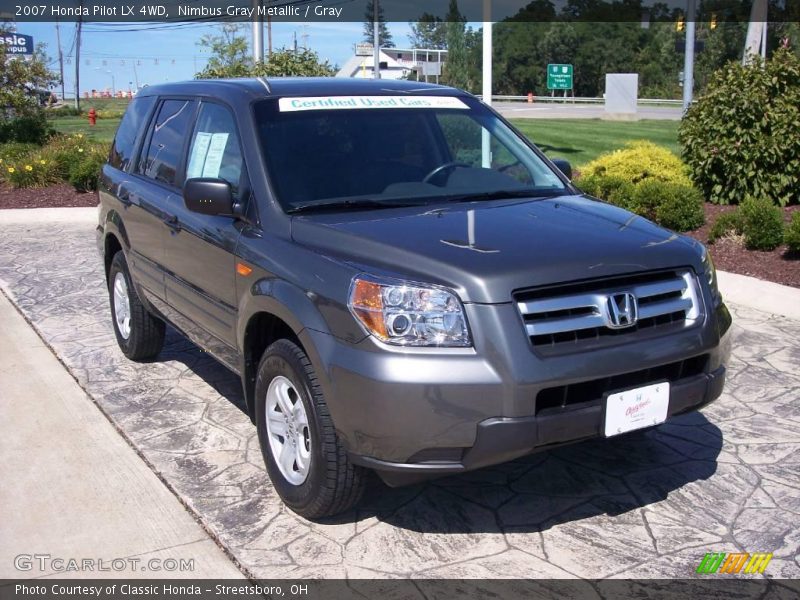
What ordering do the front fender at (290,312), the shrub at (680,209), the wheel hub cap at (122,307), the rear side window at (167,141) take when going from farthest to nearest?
the shrub at (680,209), the wheel hub cap at (122,307), the rear side window at (167,141), the front fender at (290,312)

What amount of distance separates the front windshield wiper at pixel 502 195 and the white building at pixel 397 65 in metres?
6.22

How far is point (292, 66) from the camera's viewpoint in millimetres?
15242

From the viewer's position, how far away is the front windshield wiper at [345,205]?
14.1ft

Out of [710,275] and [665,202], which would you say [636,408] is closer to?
[710,275]

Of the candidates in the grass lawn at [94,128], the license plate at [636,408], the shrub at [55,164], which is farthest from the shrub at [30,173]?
the grass lawn at [94,128]

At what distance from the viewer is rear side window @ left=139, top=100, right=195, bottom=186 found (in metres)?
5.39

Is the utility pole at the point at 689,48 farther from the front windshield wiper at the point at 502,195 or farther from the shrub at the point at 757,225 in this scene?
the front windshield wiper at the point at 502,195

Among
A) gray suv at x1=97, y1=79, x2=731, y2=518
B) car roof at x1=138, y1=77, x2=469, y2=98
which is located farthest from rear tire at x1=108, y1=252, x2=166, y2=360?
car roof at x1=138, y1=77, x2=469, y2=98

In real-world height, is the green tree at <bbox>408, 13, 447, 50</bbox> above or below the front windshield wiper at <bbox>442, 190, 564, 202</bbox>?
above

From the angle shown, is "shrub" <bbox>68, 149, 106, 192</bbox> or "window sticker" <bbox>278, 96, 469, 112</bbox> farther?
"shrub" <bbox>68, 149, 106, 192</bbox>

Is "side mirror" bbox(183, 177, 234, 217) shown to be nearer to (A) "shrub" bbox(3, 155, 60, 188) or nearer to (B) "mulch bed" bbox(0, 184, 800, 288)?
(B) "mulch bed" bbox(0, 184, 800, 288)

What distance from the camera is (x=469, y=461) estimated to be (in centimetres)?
347

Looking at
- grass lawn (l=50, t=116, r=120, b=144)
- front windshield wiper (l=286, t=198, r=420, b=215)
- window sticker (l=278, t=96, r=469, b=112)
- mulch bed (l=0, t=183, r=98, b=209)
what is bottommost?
mulch bed (l=0, t=183, r=98, b=209)

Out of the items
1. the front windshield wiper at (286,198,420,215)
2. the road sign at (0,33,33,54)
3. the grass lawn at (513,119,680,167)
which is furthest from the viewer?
the road sign at (0,33,33,54)
